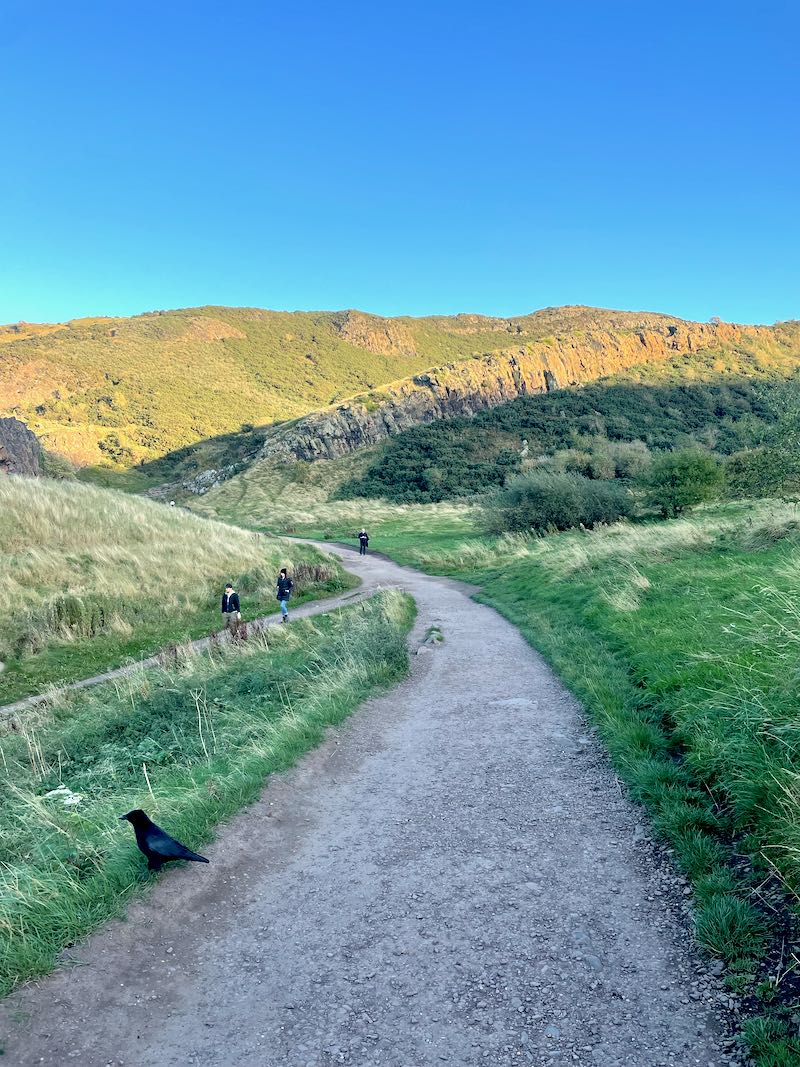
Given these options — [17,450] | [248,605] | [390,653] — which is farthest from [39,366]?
[390,653]

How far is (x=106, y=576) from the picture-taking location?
54.9 feet

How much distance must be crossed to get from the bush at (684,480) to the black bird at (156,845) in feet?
102

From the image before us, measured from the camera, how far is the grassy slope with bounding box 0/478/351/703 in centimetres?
1277

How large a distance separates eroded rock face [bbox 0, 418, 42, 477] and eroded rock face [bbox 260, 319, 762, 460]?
44.7 m

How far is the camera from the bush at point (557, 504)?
1209 inches

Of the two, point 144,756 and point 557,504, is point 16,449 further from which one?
point 144,756

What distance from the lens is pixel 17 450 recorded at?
1240 inches

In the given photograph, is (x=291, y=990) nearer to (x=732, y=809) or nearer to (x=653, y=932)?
(x=653, y=932)

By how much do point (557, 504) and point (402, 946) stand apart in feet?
93.7

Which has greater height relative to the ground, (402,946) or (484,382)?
(484,382)

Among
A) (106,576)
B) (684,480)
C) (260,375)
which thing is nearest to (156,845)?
(106,576)

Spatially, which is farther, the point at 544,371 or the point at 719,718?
the point at 544,371

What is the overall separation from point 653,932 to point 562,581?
13.2m

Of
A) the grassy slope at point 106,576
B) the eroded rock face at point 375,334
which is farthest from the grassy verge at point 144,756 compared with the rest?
the eroded rock face at point 375,334
